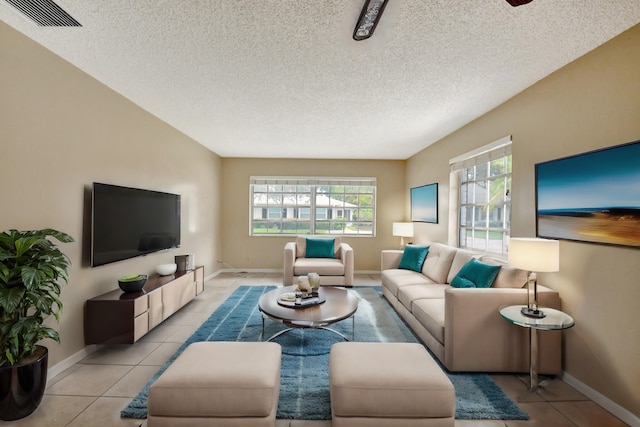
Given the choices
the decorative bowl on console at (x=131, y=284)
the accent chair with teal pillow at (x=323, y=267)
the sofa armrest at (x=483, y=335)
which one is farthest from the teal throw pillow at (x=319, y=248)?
the sofa armrest at (x=483, y=335)

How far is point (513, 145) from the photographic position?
294cm

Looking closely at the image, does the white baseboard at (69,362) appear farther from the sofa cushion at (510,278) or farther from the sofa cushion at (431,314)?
the sofa cushion at (510,278)

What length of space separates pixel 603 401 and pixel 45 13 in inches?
174

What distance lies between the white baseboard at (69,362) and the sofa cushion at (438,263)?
3735 millimetres

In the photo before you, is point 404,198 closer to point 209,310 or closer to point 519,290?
point 519,290

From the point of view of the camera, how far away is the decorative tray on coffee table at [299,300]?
9.28 ft

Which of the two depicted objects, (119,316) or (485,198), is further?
(485,198)

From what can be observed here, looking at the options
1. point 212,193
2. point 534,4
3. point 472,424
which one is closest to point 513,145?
point 534,4

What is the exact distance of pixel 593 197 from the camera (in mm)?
2059

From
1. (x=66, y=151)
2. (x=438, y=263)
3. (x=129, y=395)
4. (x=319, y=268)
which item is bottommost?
(x=129, y=395)

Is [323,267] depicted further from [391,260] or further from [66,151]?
[66,151]

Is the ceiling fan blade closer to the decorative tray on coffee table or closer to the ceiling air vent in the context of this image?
the ceiling air vent

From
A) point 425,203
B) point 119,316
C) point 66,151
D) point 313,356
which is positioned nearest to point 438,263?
point 425,203

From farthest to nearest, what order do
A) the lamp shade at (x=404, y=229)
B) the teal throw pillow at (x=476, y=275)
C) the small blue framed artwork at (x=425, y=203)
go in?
1. the lamp shade at (x=404, y=229)
2. the small blue framed artwork at (x=425, y=203)
3. the teal throw pillow at (x=476, y=275)
